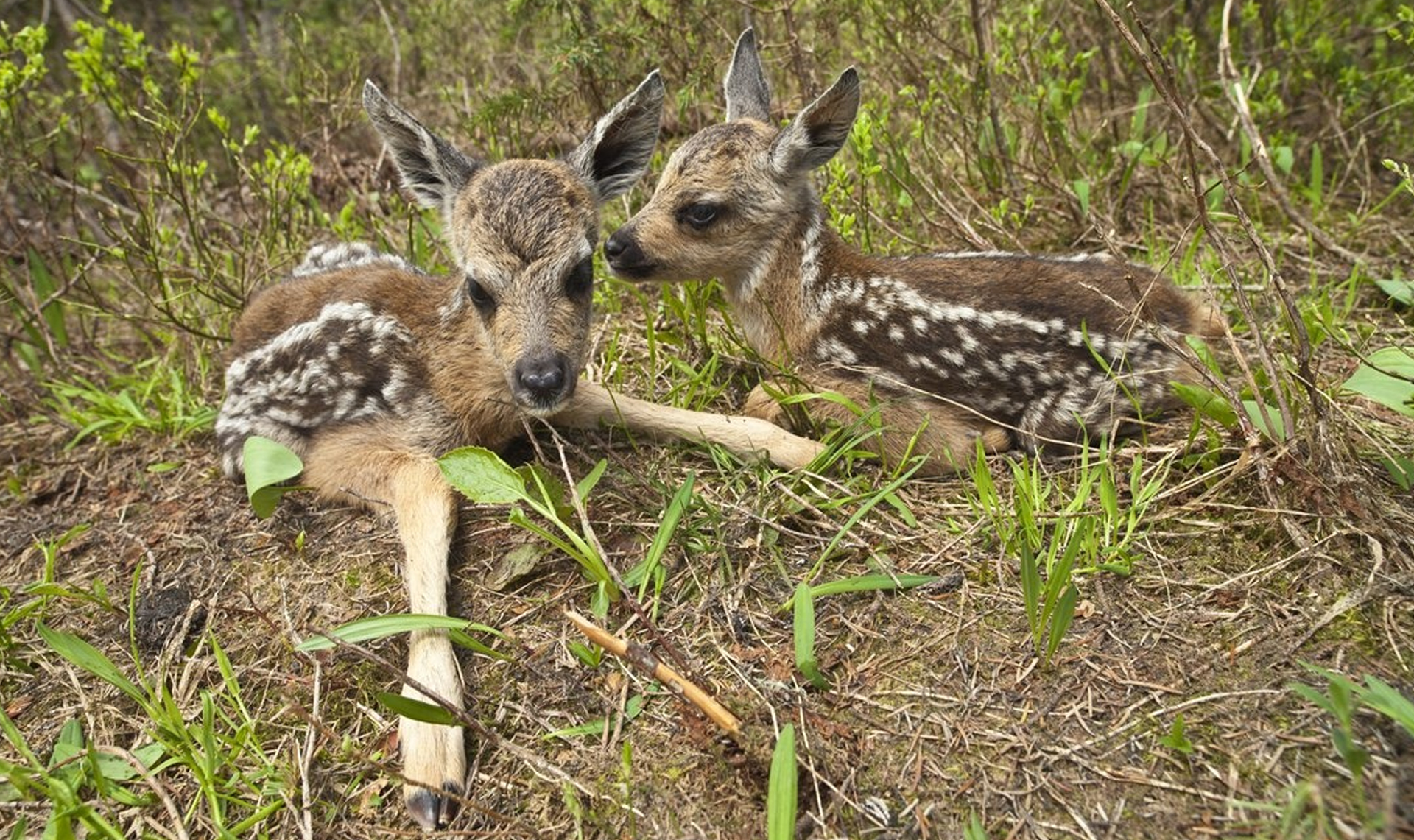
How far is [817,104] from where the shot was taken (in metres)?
3.88

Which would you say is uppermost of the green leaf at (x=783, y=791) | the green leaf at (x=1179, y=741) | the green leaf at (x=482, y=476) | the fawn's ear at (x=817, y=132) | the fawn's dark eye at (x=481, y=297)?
the fawn's ear at (x=817, y=132)

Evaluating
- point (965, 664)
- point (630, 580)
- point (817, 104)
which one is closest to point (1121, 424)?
point (965, 664)

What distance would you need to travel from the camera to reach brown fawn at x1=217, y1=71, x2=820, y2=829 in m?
3.47

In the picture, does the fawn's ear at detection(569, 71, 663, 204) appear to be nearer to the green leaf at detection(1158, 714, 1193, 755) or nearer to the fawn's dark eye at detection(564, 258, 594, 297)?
the fawn's dark eye at detection(564, 258, 594, 297)

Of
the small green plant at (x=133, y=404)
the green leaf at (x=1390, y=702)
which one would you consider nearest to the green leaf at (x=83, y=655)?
the small green plant at (x=133, y=404)

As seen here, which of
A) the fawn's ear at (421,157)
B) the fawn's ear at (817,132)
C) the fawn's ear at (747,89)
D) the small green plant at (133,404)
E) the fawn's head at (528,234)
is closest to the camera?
the fawn's head at (528,234)

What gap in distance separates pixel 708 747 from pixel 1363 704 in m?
1.63

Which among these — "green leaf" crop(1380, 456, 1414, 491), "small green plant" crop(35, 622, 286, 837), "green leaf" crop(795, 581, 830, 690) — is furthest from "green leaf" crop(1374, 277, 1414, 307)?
"small green plant" crop(35, 622, 286, 837)

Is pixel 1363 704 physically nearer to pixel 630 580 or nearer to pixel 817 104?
pixel 630 580

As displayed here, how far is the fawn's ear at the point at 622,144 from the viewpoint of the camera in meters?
3.76

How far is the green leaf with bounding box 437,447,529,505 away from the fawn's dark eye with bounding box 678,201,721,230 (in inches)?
63.6

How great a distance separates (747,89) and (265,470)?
10.1 ft

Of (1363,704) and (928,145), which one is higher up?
(928,145)

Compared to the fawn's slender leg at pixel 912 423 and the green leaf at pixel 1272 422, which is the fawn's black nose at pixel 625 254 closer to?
the fawn's slender leg at pixel 912 423
